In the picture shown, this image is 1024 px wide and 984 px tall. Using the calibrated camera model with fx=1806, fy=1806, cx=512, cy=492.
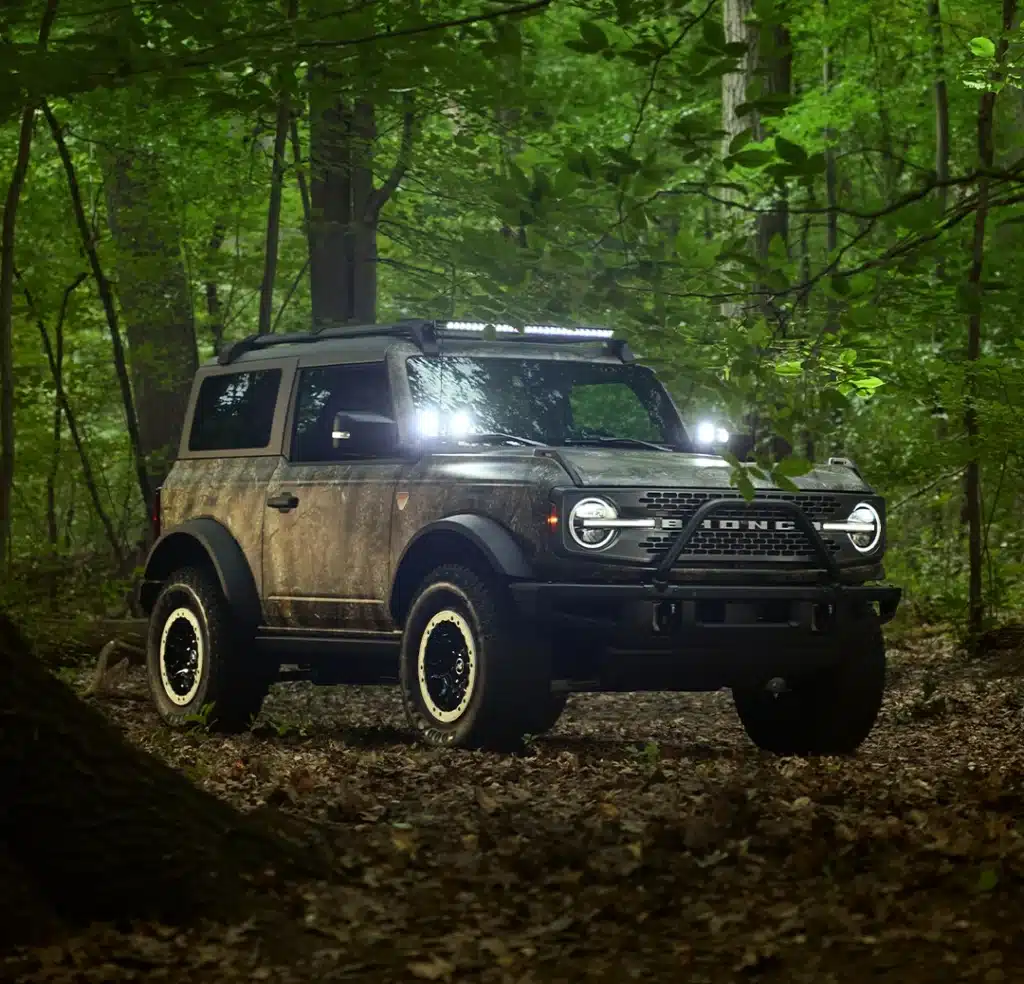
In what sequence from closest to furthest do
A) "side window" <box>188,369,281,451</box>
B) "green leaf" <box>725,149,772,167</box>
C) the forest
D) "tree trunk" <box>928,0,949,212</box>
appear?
the forest → "green leaf" <box>725,149,772,167</box> → "side window" <box>188,369,281,451</box> → "tree trunk" <box>928,0,949,212</box>

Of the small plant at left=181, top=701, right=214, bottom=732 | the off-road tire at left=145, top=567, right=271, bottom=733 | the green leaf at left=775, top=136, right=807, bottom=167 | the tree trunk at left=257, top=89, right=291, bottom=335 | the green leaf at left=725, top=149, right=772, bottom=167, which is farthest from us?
the tree trunk at left=257, top=89, right=291, bottom=335

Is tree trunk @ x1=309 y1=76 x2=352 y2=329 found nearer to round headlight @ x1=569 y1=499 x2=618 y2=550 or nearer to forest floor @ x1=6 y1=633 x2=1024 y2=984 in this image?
round headlight @ x1=569 y1=499 x2=618 y2=550

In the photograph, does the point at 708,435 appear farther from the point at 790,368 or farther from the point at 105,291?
the point at 105,291

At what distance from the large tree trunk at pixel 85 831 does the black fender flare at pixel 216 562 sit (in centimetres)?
484

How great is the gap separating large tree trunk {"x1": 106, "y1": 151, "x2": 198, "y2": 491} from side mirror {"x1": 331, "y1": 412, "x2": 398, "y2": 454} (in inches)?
293

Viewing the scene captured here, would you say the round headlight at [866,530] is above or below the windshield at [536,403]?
below

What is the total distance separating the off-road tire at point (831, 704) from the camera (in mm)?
9188

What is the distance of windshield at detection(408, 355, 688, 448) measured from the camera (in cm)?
974

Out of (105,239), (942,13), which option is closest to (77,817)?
(105,239)

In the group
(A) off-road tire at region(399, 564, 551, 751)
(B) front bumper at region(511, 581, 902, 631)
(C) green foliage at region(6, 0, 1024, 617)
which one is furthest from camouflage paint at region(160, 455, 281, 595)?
(B) front bumper at region(511, 581, 902, 631)

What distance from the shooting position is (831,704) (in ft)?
30.5

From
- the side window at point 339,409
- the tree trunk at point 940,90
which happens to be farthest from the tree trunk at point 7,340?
the tree trunk at point 940,90

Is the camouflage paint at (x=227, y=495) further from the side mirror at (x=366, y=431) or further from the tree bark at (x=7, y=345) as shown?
the tree bark at (x=7, y=345)

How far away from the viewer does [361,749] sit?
376 inches
